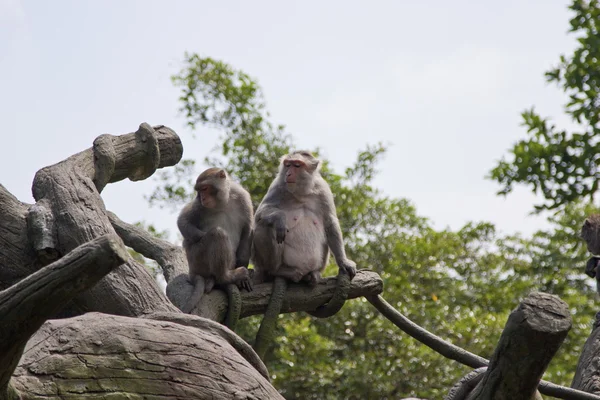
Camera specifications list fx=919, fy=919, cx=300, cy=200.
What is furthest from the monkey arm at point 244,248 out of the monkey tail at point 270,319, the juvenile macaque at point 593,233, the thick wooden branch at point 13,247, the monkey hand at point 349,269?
the juvenile macaque at point 593,233

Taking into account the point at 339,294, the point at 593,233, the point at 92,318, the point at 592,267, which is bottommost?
the point at 92,318

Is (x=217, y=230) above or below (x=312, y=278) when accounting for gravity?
above

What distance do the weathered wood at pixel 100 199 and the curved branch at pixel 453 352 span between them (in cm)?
128

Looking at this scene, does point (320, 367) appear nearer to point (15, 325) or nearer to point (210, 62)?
point (210, 62)

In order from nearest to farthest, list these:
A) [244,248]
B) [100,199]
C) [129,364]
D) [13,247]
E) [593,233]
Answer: [129,364] → [13,247] → [100,199] → [244,248] → [593,233]

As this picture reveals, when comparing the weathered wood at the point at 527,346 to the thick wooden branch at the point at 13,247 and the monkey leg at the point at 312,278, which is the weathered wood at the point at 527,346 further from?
the monkey leg at the point at 312,278

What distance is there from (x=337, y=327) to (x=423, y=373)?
4.09ft

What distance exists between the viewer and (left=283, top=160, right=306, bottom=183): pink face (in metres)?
6.11

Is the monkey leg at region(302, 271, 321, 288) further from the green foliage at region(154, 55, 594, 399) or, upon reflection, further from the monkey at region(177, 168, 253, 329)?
the green foliage at region(154, 55, 594, 399)

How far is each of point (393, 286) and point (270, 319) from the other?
6.55 meters

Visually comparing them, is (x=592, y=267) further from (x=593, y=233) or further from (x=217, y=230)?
(x=217, y=230)

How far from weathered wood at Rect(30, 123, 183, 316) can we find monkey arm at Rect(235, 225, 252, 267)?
73 centimetres

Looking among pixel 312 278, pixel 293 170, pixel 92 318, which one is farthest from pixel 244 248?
pixel 92 318

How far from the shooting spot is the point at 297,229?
6.05 m
